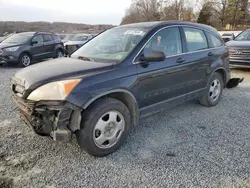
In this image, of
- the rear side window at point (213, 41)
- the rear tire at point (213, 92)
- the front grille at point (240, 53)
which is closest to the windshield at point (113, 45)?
the rear side window at point (213, 41)

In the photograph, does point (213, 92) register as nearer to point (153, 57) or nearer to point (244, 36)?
point (153, 57)

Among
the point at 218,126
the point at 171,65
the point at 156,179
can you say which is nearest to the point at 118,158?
the point at 156,179

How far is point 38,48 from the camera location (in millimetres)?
10727

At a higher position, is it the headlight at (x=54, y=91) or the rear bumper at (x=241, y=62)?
the headlight at (x=54, y=91)

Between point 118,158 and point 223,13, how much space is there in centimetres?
4639

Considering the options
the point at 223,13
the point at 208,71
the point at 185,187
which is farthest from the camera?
the point at 223,13

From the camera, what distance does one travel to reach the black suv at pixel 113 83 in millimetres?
2598

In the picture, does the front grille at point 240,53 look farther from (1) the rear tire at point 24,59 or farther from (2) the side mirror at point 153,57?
(1) the rear tire at point 24,59

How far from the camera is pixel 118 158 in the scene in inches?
115

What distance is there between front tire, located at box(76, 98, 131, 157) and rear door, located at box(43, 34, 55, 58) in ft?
30.7

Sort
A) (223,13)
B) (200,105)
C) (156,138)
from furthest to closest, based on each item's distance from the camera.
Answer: (223,13)
(200,105)
(156,138)

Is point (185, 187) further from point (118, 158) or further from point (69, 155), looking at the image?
point (69, 155)

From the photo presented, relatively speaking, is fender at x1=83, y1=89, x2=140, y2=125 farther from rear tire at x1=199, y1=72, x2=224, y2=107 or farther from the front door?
rear tire at x1=199, y1=72, x2=224, y2=107

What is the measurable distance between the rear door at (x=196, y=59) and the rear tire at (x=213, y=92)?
0.23 meters
